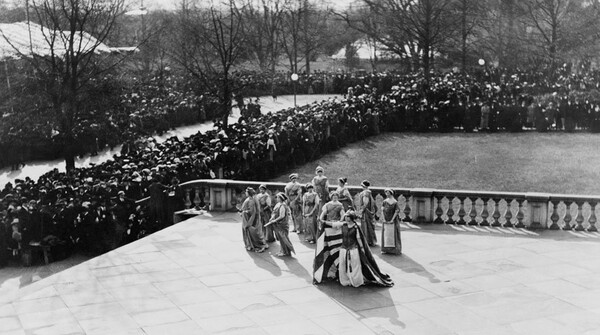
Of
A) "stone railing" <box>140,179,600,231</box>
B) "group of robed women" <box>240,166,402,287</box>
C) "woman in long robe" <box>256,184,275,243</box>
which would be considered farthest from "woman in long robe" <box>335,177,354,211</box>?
"stone railing" <box>140,179,600,231</box>

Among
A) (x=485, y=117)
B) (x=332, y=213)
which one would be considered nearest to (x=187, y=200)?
(x=332, y=213)

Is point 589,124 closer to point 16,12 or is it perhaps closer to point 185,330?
point 185,330

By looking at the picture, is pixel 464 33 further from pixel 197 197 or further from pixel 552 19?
pixel 197 197

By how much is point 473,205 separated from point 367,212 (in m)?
3.02

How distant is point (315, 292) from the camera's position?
44.2 feet

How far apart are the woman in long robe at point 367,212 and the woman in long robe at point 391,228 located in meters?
0.60

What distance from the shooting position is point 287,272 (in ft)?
48.1

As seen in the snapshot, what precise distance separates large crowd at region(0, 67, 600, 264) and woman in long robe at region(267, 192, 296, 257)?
435 cm

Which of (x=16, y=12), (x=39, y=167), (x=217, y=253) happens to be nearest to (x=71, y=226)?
(x=217, y=253)

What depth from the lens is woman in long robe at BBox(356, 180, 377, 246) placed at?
16.1 meters

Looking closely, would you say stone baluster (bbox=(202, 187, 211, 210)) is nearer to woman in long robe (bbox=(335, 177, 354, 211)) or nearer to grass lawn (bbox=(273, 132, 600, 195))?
woman in long robe (bbox=(335, 177, 354, 211))

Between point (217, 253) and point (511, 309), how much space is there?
633 cm

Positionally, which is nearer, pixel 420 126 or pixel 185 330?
pixel 185 330

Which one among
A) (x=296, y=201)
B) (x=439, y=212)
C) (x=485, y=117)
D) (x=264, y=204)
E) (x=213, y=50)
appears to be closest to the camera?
(x=264, y=204)
